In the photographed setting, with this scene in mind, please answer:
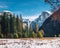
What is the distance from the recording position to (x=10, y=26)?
→ 7344 cm

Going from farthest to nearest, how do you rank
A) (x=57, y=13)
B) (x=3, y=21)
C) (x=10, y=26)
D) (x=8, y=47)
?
(x=3, y=21) → (x=10, y=26) → (x=57, y=13) → (x=8, y=47)

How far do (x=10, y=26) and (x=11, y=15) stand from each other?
1079cm

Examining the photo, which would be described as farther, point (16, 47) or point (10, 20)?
point (10, 20)

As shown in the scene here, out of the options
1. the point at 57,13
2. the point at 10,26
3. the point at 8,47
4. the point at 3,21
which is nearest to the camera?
the point at 8,47

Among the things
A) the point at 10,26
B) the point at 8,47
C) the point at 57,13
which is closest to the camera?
the point at 8,47

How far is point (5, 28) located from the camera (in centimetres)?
7369

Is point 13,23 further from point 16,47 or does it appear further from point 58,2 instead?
point 16,47

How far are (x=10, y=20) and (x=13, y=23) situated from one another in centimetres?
164

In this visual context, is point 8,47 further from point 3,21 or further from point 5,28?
point 3,21

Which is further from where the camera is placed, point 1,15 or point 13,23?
point 1,15

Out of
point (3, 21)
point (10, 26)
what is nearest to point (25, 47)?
point (10, 26)

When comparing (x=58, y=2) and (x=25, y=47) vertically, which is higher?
(x=58, y=2)

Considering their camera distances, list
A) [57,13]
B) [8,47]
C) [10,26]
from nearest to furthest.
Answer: [8,47] < [57,13] < [10,26]

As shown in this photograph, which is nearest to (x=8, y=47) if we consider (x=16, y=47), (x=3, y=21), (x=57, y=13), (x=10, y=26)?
(x=16, y=47)
